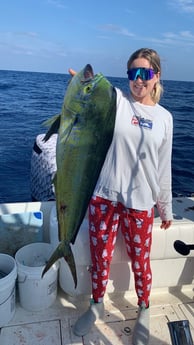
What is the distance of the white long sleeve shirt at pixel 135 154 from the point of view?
2.04 meters

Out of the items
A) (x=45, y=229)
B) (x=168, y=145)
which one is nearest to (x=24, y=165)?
(x=45, y=229)

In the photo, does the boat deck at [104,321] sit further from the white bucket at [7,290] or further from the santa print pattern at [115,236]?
the santa print pattern at [115,236]

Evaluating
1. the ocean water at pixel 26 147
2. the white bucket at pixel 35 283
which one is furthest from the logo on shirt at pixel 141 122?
the ocean water at pixel 26 147

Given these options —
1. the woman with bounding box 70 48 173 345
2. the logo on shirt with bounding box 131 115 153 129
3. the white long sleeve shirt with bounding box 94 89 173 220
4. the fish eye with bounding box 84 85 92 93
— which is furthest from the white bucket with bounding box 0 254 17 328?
the fish eye with bounding box 84 85 92 93

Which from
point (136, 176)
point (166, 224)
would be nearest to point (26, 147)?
point (166, 224)

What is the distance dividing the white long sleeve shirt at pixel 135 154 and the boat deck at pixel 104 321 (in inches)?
43.8

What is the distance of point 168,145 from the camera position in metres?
2.19

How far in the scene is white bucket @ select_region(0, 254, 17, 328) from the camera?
242 cm

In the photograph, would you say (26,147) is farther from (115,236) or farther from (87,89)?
(87,89)

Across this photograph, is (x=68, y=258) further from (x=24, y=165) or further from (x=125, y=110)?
(x=24, y=165)

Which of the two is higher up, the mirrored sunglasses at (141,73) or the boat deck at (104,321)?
the mirrored sunglasses at (141,73)

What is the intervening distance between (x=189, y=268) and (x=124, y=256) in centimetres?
77

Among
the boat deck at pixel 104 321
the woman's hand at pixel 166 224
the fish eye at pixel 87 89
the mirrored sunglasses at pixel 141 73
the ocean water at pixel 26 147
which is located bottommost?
the ocean water at pixel 26 147

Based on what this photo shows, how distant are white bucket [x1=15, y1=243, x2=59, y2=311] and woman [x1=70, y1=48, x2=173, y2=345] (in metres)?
0.43
